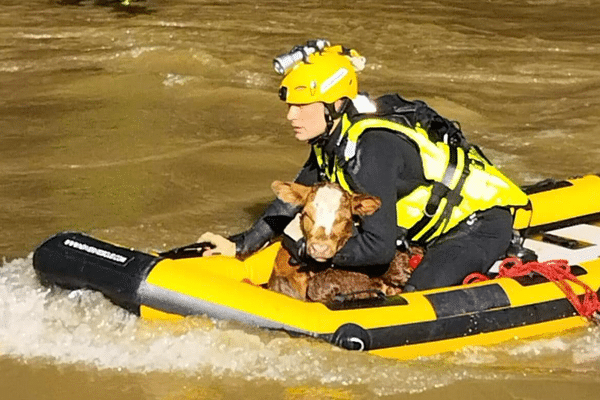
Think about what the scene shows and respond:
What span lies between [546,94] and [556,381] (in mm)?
5497

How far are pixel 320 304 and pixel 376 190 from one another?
22.1 inches

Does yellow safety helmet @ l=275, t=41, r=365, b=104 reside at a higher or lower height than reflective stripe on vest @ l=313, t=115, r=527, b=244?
higher

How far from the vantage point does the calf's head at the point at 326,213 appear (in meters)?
4.84

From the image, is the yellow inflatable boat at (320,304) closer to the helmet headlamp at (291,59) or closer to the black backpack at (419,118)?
the black backpack at (419,118)

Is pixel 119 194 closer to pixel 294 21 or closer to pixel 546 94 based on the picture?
pixel 546 94

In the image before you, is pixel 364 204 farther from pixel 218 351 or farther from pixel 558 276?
pixel 558 276

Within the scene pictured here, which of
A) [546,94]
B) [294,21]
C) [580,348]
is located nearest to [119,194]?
[580,348]

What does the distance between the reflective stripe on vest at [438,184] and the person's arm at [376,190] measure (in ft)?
0.18

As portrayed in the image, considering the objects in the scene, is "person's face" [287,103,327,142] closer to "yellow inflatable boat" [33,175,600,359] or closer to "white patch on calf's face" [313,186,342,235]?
"white patch on calf's face" [313,186,342,235]

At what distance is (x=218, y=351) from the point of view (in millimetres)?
4848

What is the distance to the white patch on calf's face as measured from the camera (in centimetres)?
484

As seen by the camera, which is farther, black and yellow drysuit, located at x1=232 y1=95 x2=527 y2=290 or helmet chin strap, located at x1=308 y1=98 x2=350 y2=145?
helmet chin strap, located at x1=308 y1=98 x2=350 y2=145

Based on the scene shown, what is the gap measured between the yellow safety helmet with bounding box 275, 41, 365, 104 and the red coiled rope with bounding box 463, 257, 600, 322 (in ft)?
3.54

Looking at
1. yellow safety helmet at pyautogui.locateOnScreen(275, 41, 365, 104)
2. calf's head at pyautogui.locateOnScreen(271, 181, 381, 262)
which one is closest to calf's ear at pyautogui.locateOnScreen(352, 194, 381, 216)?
calf's head at pyautogui.locateOnScreen(271, 181, 381, 262)
